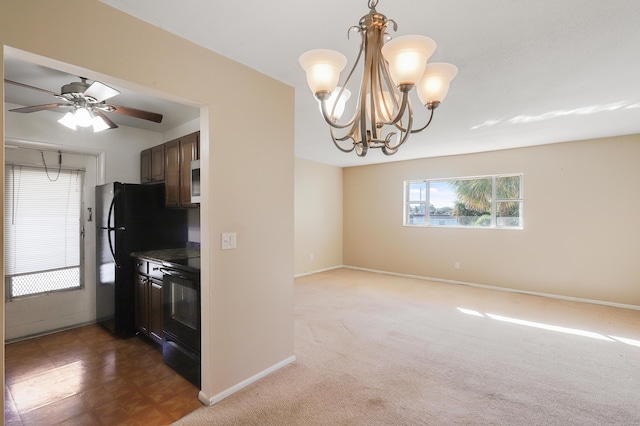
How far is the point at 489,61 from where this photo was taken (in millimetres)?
2238

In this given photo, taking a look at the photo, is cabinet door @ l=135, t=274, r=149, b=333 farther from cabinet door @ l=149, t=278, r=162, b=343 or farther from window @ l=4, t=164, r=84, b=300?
window @ l=4, t=164, r=84, b=300

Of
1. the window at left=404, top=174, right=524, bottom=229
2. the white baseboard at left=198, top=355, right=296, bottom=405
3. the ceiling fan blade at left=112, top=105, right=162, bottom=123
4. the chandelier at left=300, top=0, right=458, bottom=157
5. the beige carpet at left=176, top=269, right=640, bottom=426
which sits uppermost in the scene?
the ceiling fan blade at left=112, top=105, right=162, bottom=123

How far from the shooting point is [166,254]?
10.2 feet

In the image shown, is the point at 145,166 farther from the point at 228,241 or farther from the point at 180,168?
the point at 228,241

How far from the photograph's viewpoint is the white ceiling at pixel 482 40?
164 centimetres

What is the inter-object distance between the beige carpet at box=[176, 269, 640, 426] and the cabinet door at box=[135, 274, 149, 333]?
145cm

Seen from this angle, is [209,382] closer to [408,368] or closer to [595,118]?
[408,368]

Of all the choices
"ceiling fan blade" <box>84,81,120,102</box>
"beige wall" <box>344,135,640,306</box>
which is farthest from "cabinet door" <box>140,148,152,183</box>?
"beige wall" <box>344,135,640,306</box>

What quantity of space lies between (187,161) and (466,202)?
4.95 m

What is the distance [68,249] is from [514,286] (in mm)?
6614

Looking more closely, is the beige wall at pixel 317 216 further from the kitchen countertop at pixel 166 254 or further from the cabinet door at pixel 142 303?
the cabinet door at pixel 142 303

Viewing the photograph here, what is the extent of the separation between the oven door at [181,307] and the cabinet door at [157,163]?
→ 136 centimetres

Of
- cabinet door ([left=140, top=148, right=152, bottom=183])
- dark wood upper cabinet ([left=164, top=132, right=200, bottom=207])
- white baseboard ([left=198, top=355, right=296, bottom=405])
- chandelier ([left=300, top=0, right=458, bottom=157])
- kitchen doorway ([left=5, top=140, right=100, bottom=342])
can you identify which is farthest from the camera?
cabinet door ([left=140, top=148, right=152, bottom=183])

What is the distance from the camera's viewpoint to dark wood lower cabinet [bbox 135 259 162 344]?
2852mm
